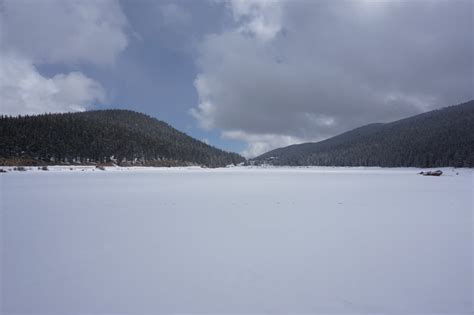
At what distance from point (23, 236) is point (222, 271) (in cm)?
608

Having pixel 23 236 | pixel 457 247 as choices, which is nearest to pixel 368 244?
pixel 457 247

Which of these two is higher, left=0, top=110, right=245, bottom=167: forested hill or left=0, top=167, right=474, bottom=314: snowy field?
left=0, top=110, right=245, bottom=167: forested hill

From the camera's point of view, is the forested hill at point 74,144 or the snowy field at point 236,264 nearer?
the snowy field at point 236,264

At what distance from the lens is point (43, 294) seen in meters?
3.86

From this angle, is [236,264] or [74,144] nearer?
[236,264]

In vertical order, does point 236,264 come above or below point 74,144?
below

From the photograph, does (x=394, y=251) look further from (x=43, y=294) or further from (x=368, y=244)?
(x=43, y=294)

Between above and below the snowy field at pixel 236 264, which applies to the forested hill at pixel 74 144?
above

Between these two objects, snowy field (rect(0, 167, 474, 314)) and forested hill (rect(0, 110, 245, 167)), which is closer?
snowy field (rect(0, 167, 474, 314))

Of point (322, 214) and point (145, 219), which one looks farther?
point (322, 214)

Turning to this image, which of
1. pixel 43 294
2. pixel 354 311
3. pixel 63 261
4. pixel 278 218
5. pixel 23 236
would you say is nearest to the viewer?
pixel 354 311

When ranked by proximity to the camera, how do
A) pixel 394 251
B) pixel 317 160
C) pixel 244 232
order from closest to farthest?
1. pixel 394 251
2. pixel 244 232
3. pixel 317 160

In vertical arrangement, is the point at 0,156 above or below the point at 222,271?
above

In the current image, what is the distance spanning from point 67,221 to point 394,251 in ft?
33.3
